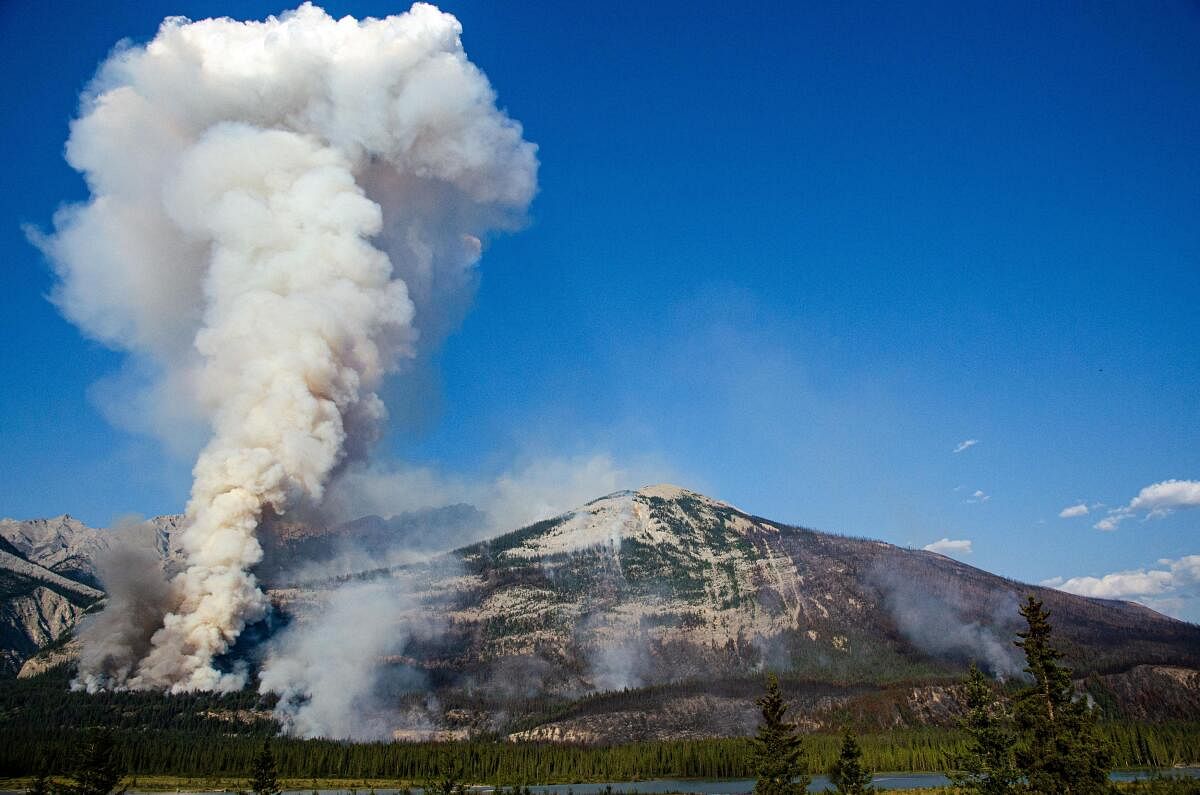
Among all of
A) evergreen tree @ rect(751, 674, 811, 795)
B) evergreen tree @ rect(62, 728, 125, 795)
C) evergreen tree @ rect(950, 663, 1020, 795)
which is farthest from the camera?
evergreen tree @ rect(62, 728, 125, 795)

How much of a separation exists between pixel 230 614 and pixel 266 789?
4234 inches

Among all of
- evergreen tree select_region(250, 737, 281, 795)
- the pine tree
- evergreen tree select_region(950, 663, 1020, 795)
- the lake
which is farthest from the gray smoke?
evergreen tree select_region(950, 663, 1020, 795)

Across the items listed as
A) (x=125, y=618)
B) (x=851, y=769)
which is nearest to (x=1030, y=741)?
(x=851, y=769)

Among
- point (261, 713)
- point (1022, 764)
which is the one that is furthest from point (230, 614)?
point (1022, 764)

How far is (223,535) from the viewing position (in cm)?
15888

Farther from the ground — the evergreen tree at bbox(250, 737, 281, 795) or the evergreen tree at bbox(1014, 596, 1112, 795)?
the evergreen tree at bbox(1014, 596, 1112, 795)

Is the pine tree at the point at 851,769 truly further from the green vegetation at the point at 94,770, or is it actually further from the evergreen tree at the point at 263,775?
the green vegetation at the point at 94,770

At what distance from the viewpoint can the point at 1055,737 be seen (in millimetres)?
44781

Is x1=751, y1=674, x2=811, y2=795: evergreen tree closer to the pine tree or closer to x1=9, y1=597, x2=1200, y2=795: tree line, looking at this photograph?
the pine tree

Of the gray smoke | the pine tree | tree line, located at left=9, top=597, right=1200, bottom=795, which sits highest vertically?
the gray smoke

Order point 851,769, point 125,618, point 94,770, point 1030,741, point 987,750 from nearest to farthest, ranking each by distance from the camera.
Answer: point 1030,741
point 987,750
point 851,769
point 94,770
point 125,618

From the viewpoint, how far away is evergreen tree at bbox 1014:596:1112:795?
146 ft

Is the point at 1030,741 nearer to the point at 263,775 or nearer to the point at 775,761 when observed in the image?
the point at 775,761

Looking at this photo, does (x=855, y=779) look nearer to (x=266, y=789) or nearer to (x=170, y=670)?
(x=266, y=789)
